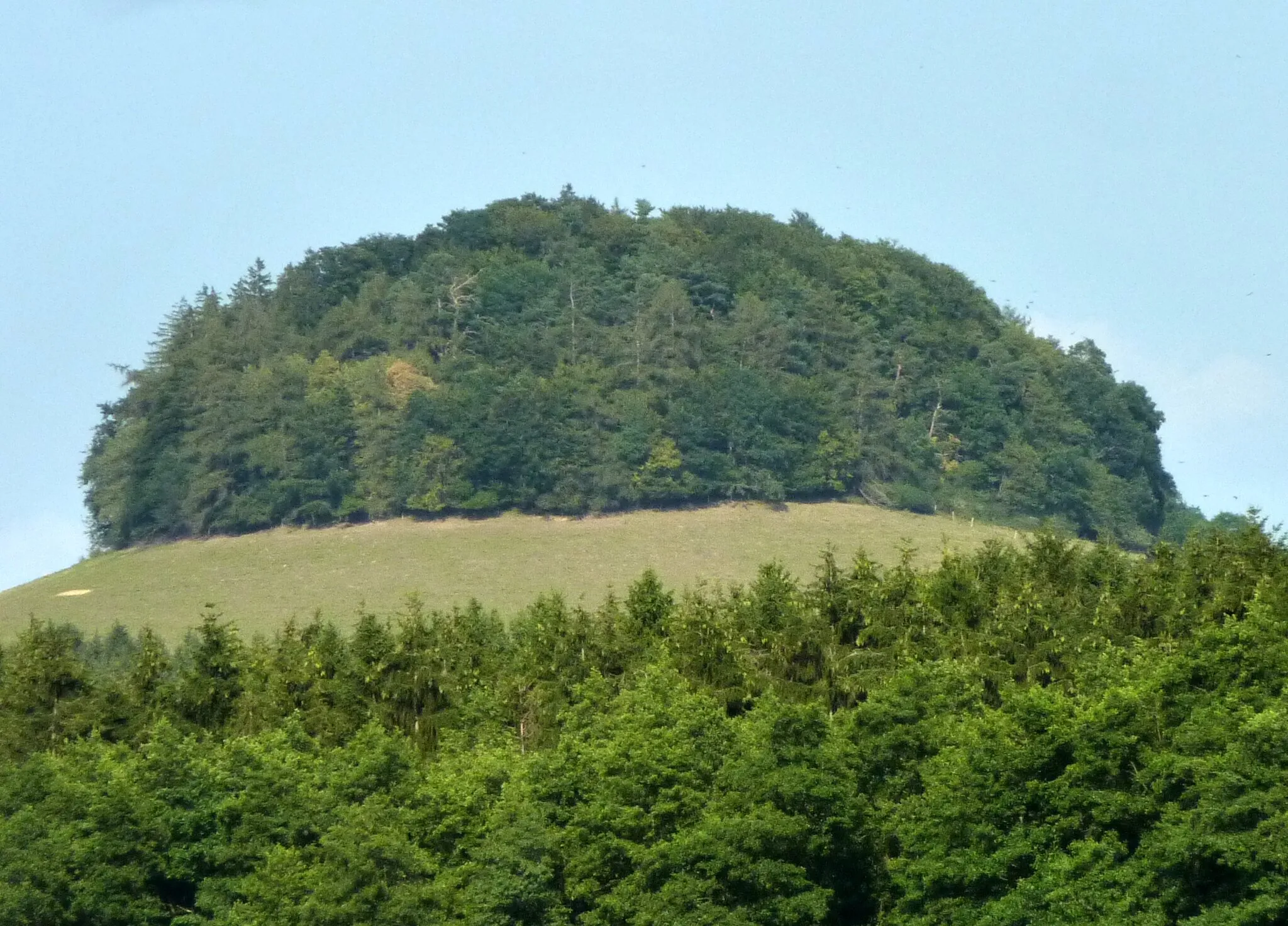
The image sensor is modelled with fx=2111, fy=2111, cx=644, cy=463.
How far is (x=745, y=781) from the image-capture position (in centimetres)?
5991

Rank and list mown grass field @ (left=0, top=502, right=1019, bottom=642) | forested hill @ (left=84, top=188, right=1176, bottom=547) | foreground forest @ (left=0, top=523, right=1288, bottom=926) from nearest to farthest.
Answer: foreground forest @ (left=0, top=523, right=1288, bottom=926) < mown grass field @ (left=0, top=502, right=1019, bottom=642) < forested hill @ (left=84, top=188, right=1176, bottom=547)

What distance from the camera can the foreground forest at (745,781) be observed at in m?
56.2

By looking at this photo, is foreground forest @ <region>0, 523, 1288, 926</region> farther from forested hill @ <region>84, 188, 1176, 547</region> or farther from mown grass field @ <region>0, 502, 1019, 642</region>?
forested hill @ <region>84, 188, 1176, 547</region>

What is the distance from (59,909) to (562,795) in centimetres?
1489

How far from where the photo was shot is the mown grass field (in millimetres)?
145625

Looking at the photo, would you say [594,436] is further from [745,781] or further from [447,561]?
[745,781]

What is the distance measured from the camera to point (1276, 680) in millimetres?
60062

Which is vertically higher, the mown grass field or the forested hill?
the forested hill

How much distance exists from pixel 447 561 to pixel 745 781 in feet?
331

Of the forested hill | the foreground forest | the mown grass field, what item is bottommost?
the foreground forest

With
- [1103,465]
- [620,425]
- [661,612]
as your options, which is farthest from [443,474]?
[661,612]

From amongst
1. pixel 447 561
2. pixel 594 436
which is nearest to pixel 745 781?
pixel 447 561

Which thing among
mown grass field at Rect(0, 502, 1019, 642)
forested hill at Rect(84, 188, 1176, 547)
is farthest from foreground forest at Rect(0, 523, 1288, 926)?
forested hill at Rect(84, 188, 1176, 547)

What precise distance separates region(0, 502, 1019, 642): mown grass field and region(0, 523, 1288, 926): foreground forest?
60458 millimetres
